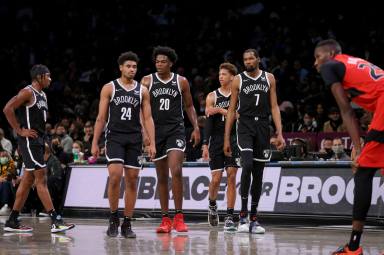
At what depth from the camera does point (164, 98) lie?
10.7m

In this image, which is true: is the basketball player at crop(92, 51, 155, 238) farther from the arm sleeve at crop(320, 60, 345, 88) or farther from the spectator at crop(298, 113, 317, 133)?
the spectator at crop(298, 113, 317, 133)

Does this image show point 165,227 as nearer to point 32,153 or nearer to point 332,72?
point 32,153

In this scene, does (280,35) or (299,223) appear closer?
(299,223)

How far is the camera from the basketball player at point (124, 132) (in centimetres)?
985

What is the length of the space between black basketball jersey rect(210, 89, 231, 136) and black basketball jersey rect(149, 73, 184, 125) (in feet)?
4.60

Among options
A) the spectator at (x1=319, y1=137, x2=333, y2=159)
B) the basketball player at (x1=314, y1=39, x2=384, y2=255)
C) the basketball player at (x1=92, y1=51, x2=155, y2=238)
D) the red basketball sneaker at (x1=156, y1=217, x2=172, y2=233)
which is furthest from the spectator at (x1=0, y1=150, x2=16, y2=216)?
the basketball player at (x1=314, y1=39, x2=384, y2=255)

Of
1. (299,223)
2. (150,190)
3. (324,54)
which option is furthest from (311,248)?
(150,190)

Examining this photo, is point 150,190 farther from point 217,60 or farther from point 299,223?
point 217,60

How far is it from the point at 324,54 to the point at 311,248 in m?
2.18

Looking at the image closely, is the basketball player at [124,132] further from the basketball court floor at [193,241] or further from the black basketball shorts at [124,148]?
the basketball court floor at [193,241]

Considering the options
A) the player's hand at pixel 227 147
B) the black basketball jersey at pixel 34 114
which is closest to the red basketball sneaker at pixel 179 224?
the player's hand at pixel 227 147

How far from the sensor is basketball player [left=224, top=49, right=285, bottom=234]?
35.0ft

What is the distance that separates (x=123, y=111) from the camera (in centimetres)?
998

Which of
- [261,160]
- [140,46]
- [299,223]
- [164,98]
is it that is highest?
[140,46]
